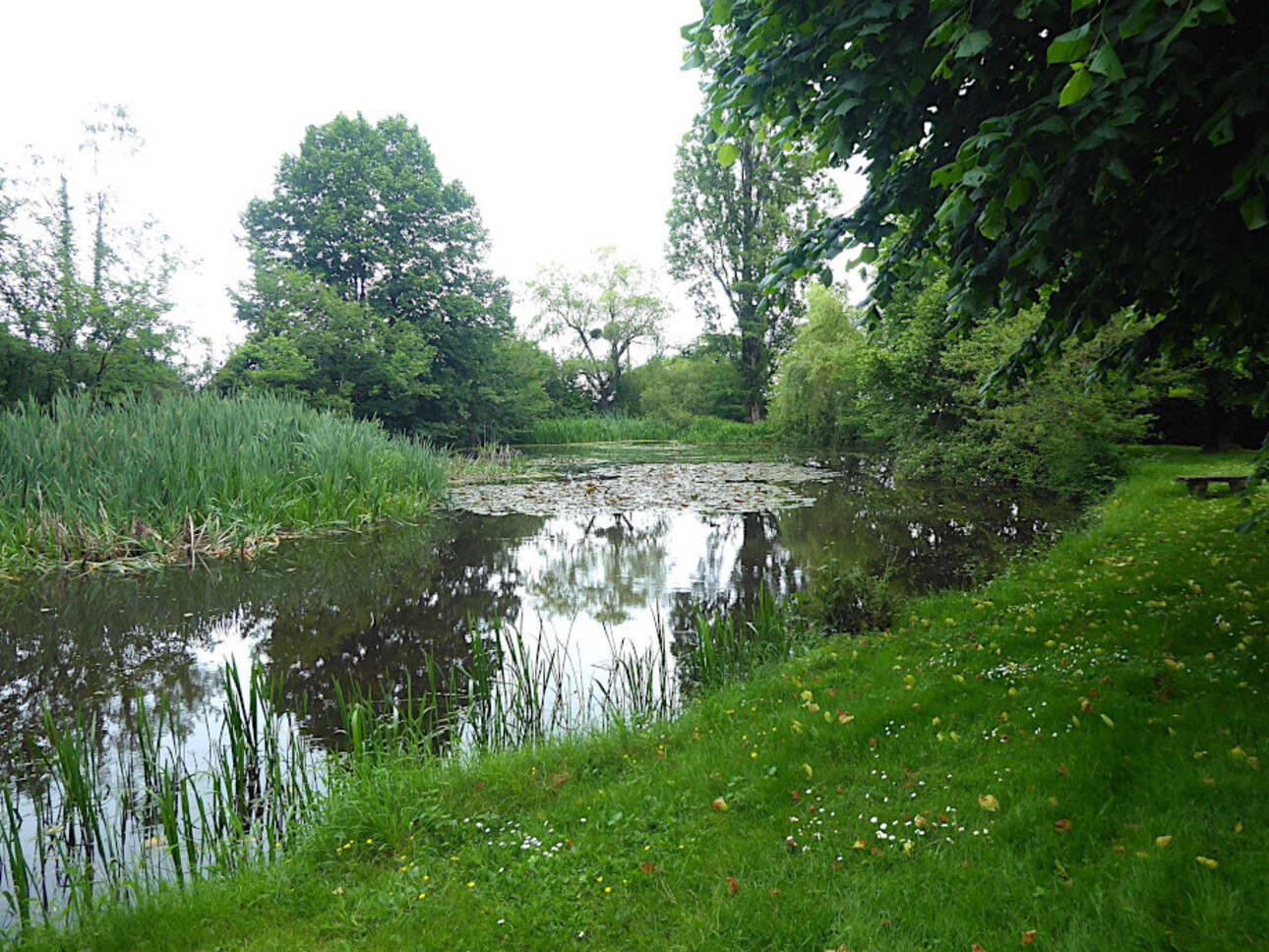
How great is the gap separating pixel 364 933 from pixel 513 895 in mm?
512

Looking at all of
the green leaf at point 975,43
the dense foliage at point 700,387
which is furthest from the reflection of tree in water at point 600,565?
the dense foliage at point 700,387

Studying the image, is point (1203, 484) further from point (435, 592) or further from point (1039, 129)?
point (435, 592)

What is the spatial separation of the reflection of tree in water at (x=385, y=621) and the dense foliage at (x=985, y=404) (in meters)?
5.75

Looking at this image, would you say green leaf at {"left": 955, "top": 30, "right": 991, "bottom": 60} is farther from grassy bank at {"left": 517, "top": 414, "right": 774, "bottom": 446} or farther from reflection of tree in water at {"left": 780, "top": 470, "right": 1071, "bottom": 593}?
grassy bank at {"left": 517, "top": 414, "right": 774, "bottom": 446}

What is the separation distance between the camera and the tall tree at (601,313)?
141ft

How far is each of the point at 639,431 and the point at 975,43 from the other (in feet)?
115

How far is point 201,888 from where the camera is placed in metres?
2.59

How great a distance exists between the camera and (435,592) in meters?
7.32

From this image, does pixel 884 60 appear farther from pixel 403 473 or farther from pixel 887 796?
pixel 403 473

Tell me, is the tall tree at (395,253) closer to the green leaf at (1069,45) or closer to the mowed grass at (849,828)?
the mowed grass at (849,828)

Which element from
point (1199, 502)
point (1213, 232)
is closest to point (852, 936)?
point (1213, 232)

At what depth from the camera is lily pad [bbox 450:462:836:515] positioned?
12.9 m

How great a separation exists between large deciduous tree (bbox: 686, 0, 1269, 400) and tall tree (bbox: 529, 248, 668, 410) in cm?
4070

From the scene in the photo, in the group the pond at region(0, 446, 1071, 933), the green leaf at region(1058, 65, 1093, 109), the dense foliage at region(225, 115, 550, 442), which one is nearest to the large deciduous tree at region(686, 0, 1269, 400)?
the green leaf at region(1058, 65, 1093, 109)
